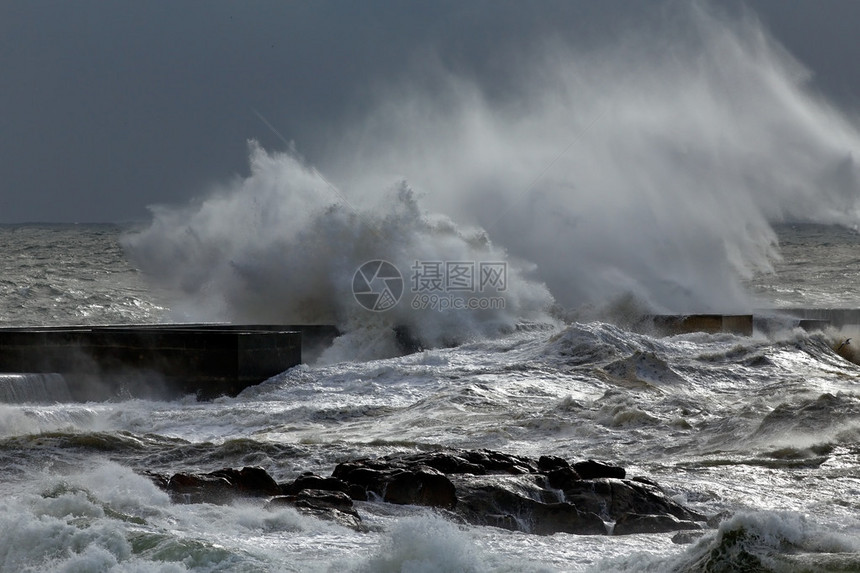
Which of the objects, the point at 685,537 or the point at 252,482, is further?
the point at 252,482

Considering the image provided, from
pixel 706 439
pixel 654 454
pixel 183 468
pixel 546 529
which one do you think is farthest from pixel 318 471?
pixel 706 439

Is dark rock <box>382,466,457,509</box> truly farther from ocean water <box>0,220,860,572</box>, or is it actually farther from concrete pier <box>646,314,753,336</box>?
concrete pier <box>646,314,753,336</box>

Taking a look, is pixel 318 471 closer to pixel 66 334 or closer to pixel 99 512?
pixel 99 512

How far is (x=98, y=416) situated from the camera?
34.0 feet

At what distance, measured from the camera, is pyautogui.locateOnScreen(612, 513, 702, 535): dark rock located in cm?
574

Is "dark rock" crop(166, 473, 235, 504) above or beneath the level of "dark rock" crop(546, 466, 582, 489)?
beneath

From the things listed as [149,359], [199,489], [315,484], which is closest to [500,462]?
[315,484]

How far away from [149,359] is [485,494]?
7287 millimetres

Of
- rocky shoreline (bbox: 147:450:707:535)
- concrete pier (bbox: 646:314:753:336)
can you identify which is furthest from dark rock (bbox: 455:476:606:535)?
concrete pier (bbox: 646:314:753:336)

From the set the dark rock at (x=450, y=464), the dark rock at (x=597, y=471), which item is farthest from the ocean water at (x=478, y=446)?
the dark rock at (x=450, y=464)

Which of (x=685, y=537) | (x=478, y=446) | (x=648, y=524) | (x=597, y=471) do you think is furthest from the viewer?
(x=478, y=446)

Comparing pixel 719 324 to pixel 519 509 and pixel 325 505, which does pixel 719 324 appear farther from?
pixel 325 505

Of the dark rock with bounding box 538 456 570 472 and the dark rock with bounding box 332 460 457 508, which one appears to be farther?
the dark rock with bounding box 538 456 570 472

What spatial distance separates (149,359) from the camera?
1246 centimetres
